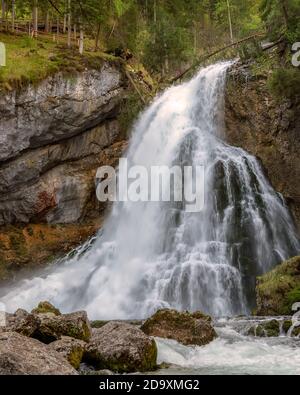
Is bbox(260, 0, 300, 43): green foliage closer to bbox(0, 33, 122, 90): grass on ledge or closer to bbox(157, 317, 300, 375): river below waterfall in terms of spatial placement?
bbox(0, 33, 122, 90): grass on ledge

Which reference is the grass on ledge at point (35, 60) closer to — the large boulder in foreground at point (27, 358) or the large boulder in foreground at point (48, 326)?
the large boulder in foreground at point (48, 326)

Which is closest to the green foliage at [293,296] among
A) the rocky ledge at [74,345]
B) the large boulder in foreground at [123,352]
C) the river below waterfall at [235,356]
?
the river below waterfall at [235,356]

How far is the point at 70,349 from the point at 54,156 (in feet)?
55.6

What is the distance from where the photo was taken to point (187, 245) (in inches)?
832

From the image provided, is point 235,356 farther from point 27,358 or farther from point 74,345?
point 27,358

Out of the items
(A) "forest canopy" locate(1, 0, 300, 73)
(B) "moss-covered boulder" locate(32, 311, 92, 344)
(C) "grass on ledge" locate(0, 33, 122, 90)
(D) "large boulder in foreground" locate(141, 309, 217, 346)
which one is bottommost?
(D) "large boulder in foreground" locate(141, 309, 217, 346)

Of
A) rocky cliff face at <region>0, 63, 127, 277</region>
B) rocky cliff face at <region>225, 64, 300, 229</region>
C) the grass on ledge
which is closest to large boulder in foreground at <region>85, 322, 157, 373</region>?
rocky cliff face at <region>225, 64, 300, 229</region>

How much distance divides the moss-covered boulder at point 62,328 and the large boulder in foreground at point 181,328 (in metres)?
2.20

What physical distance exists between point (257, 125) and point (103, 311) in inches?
515

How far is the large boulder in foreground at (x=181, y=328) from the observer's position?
11836mm

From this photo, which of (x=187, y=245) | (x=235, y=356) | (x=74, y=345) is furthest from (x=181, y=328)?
(x=187, y=245)

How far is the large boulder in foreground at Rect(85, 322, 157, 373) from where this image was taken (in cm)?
934
